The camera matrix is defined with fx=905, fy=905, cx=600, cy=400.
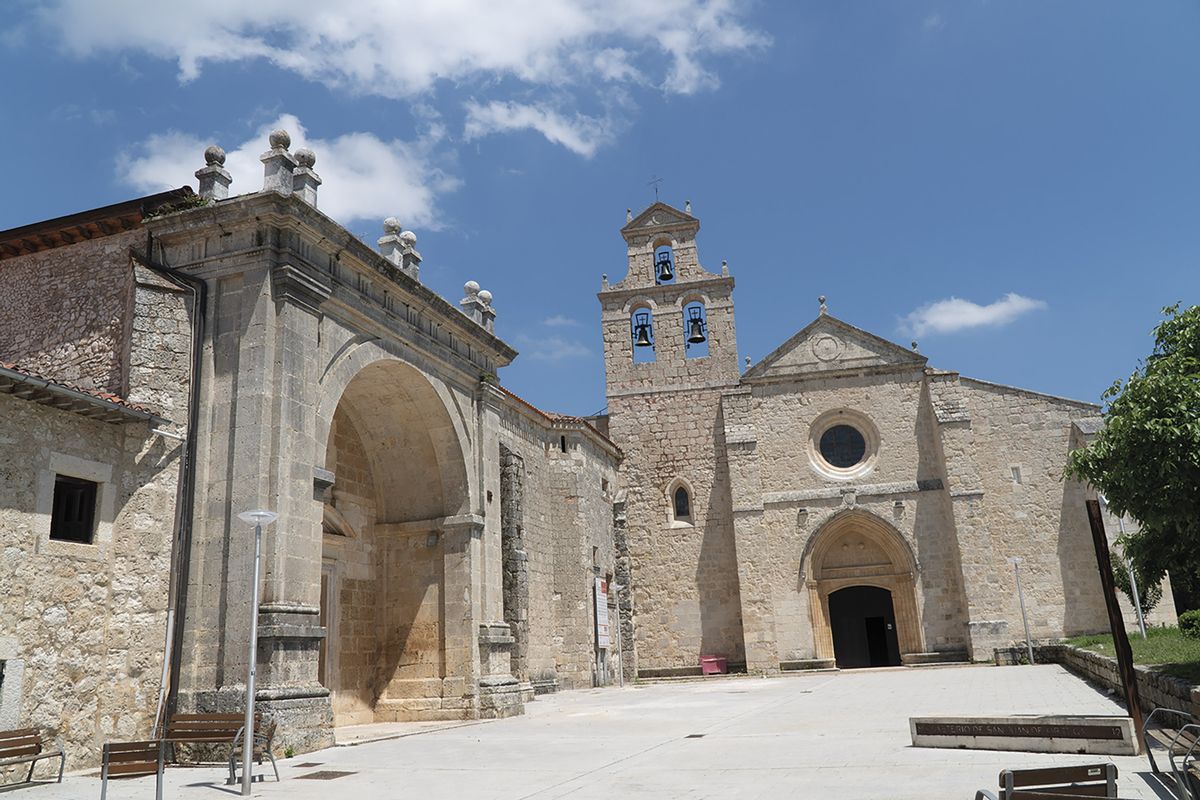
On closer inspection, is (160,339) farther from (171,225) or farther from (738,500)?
(738,500)

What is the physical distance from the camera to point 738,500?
89.5 feet

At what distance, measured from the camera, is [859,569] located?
2758 centimetres

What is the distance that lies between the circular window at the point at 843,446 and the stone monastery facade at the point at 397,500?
0.44 feet

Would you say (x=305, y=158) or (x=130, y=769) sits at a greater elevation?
(x=305, y=158)

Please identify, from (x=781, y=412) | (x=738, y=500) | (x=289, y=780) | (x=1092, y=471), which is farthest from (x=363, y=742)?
(x=781, y=412)

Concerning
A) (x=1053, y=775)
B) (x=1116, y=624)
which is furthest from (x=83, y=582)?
(x=1116, y=624)

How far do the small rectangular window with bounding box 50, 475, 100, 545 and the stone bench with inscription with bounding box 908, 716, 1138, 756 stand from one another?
862 cm

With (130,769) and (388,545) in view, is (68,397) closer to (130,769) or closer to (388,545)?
(130,769)

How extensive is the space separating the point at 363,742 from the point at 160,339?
17.5 feet

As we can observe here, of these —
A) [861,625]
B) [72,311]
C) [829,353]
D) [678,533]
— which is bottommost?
[861,625]

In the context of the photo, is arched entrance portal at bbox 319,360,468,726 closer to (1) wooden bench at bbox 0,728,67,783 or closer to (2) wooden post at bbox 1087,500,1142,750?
(1) wooden bench at bbox 0,728,67,783

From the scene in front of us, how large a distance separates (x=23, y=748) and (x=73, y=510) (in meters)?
2.42

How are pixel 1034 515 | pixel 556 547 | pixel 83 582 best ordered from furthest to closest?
1. pixel 1034 515
2. pixel 556 547
3. pixel 83 582

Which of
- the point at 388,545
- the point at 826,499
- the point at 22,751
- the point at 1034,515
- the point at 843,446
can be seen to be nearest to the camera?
the point at 22,751
